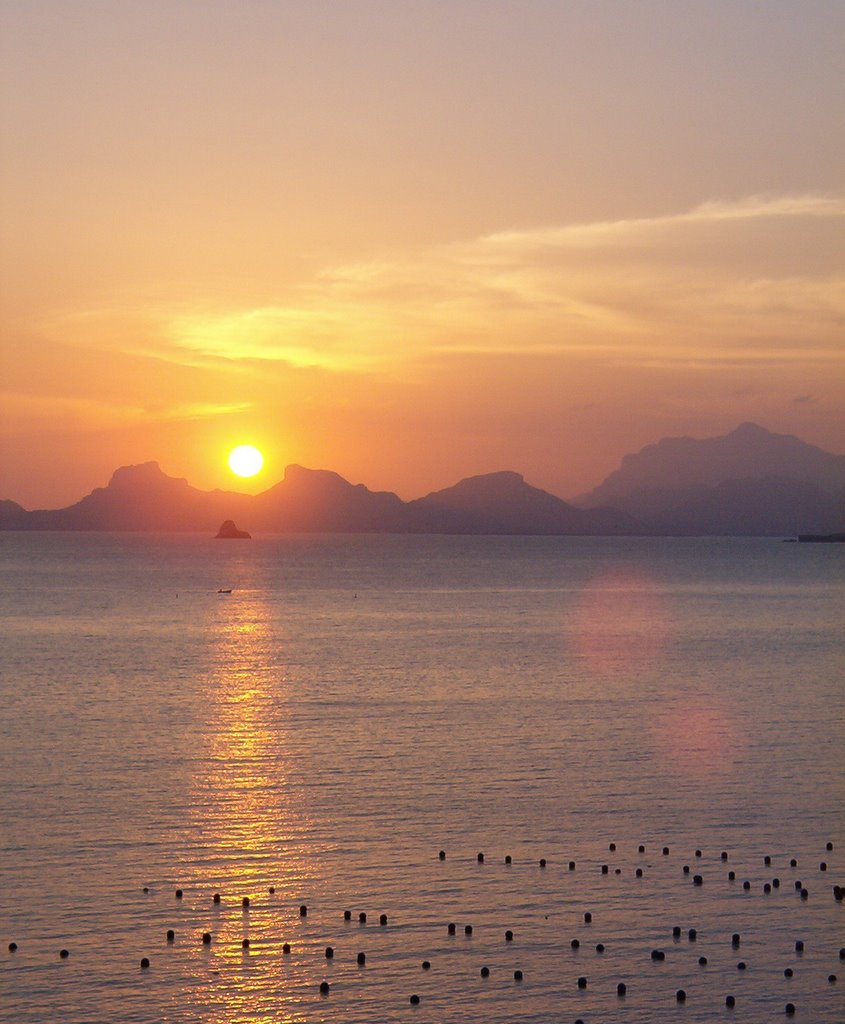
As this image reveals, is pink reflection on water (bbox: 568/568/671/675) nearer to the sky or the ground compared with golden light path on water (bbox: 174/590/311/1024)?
nearer to the sky

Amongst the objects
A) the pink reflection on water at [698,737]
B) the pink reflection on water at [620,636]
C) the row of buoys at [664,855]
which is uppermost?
the pink reflection on water at [620,636]

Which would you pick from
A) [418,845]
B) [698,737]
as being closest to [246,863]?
[418,845]

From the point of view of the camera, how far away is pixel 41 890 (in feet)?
147

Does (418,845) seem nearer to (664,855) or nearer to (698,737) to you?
(664,855)

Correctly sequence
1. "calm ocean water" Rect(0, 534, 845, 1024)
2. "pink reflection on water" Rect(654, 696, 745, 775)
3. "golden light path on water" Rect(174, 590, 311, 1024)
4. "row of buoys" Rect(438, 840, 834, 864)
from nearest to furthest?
"golden light path on water" Rect(174, 590, 311, 1024)
"calm ocean water" Rect(0, 534, 845, 1024)
"row of buoys" Rect(438, 840, 834, 864)
"pink reflection on water" Rect(654, 696, 745, 775)

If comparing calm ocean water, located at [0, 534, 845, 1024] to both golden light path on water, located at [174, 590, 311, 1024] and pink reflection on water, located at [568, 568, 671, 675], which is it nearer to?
golden light path on water, located at [174, 590, 311, 1024]

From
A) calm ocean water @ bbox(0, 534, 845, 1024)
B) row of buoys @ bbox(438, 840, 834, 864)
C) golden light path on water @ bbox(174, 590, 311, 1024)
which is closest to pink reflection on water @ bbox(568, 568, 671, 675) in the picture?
calm ocean water @ bbox(0, 534, 845, 1024)

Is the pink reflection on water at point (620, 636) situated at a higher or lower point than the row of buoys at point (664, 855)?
higher

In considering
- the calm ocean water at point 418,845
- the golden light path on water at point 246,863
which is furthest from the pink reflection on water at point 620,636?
the golden light path on water at point 246,863

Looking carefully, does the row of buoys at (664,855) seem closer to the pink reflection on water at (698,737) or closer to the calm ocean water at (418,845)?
the calm ocean water at (418,845)

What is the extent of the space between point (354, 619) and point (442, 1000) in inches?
5407

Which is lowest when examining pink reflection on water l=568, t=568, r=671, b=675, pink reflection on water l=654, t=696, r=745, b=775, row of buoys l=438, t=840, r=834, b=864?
row of buoys l=438, t=840, r=834, b=864

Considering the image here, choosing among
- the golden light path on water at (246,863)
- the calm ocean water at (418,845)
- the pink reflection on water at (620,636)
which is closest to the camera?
the golden light path on water at (246,863)

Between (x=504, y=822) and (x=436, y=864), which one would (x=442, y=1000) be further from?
(x=504, y=822)
